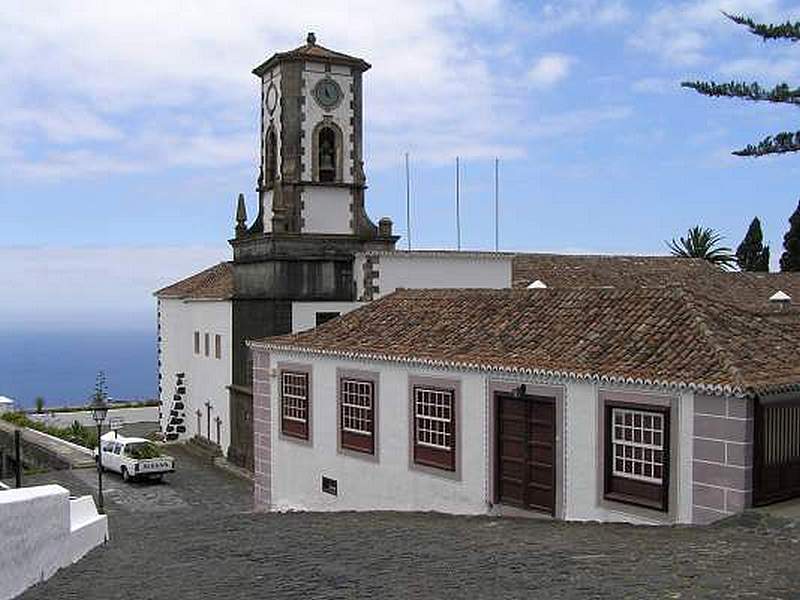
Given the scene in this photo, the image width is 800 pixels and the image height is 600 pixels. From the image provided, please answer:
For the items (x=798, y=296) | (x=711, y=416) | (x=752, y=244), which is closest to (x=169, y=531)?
(x=711, y=416)

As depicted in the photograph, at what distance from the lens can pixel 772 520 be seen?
11.7 m

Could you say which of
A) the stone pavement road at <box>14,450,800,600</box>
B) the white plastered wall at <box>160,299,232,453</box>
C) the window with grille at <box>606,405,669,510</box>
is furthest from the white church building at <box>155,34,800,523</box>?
the stone pavement road at <box>14,450,800,600</box>

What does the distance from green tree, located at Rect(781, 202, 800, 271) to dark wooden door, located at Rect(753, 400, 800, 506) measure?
109ft

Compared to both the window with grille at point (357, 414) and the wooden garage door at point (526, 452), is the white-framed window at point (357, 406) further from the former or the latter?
the wooden garage door at point (526, 452)

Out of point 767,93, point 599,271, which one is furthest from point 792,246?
point 767,93

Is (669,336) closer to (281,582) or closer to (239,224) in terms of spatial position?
(281,582)

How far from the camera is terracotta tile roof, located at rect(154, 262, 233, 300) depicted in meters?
33.5

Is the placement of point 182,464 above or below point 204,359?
below

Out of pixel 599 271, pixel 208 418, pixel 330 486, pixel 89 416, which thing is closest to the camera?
pixel 330 486

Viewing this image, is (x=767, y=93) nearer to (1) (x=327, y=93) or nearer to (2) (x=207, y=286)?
(1) (x=327, y=93)

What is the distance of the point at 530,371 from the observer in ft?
48.4

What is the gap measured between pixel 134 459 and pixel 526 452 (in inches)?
641

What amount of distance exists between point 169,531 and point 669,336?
26.0ft

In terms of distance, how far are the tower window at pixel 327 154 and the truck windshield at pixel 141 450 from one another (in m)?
9.52
